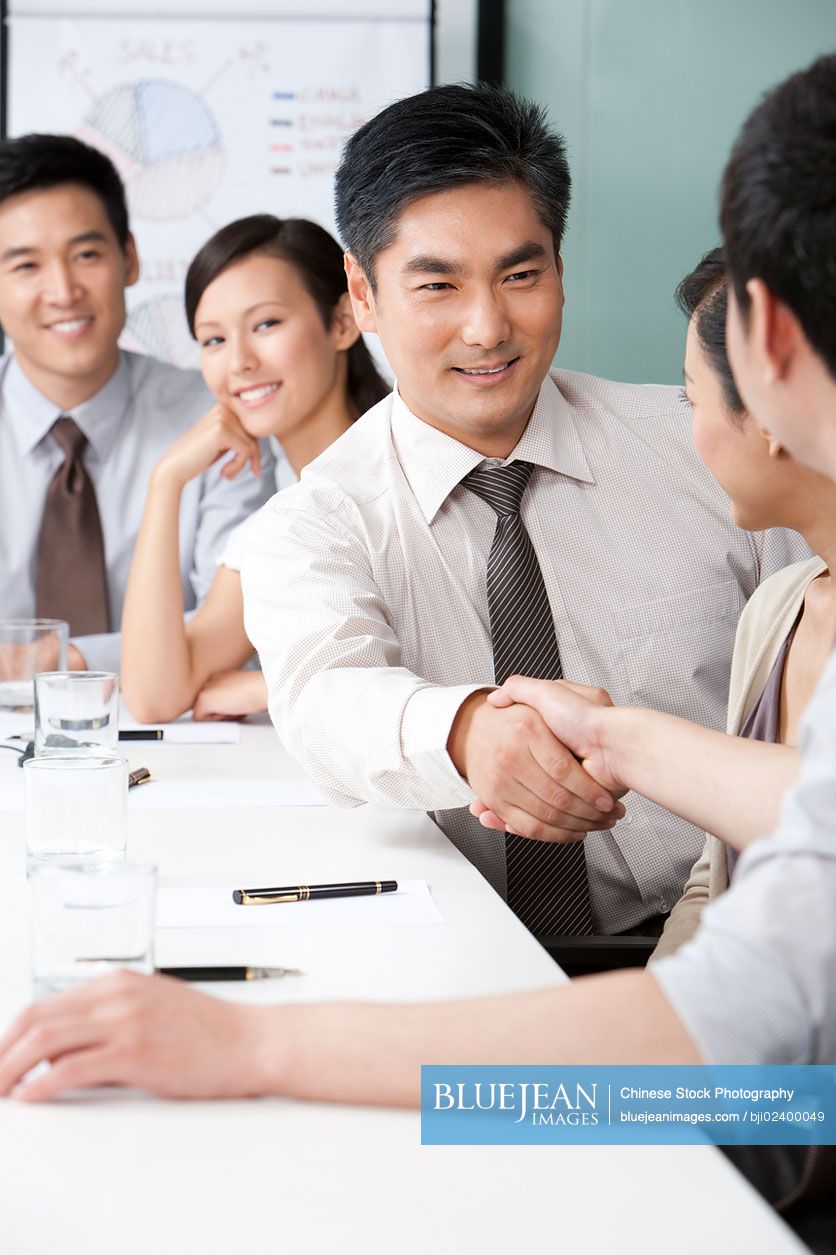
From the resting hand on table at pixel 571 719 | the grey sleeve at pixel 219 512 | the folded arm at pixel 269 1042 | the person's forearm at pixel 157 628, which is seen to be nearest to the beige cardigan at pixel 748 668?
the resting hand on table at pixel 571 719

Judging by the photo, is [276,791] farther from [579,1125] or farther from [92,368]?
[92,368]

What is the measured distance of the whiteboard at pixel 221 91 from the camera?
3982 mm

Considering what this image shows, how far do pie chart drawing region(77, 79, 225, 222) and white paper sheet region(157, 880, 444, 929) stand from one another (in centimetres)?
308

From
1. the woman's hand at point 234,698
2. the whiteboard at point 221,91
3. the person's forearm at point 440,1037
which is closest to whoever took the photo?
the person's forearm at point 440,1037

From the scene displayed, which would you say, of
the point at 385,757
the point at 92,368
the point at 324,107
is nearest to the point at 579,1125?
the point at 385,757

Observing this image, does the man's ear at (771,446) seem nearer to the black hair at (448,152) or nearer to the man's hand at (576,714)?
the man's hand at (576,714)

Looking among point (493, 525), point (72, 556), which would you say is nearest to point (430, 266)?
point (493, 525)

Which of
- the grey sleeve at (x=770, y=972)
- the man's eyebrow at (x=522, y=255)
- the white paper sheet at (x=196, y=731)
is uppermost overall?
the man's eyebrow at (x=522, y=255)

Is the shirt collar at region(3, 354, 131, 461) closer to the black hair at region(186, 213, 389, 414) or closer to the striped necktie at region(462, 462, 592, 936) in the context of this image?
the black hair at region(186, 213, 389, 414)

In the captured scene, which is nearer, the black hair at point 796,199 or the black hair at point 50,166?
the black hair at point 796,199

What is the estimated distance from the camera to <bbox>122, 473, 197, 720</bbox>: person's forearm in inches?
93.0

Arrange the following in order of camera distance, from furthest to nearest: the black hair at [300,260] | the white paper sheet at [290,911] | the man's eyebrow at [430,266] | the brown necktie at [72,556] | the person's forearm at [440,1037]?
the brown necktie at [72,556] < the black hair at [300,260] < the man's eyebrow at [430,266] < the white paper sheet at [290,911] < the person's forearm at [440,1037]

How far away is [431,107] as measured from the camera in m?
1.85

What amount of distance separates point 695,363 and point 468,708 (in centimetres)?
47
